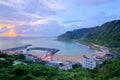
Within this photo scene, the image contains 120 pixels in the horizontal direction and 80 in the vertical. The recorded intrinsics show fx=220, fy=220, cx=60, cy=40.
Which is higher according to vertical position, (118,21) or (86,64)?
(118,21)

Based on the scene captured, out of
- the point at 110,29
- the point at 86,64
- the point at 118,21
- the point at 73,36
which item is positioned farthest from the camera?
the point at 73,36

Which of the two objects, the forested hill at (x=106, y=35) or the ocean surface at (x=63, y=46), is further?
the forested hill at (x=106, y=35)

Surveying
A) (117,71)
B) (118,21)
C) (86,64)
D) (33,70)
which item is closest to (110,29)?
(118,21)

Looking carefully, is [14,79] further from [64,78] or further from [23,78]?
[64,78]

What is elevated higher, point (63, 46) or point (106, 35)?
point (106, 35)

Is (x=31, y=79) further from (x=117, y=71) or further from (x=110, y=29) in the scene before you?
(x=110, y=29)

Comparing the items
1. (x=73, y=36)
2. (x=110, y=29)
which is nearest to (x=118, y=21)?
(x=110, y=29)

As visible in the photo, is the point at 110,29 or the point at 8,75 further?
the point at 110,29

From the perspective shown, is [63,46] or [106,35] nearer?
[63,46]

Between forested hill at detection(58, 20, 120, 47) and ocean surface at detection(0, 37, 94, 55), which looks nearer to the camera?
ocean surface at detection(0, 37, 94, 55)

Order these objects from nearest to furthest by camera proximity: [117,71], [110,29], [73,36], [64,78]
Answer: [64,78], [117,71], [110,29], [73,36]
